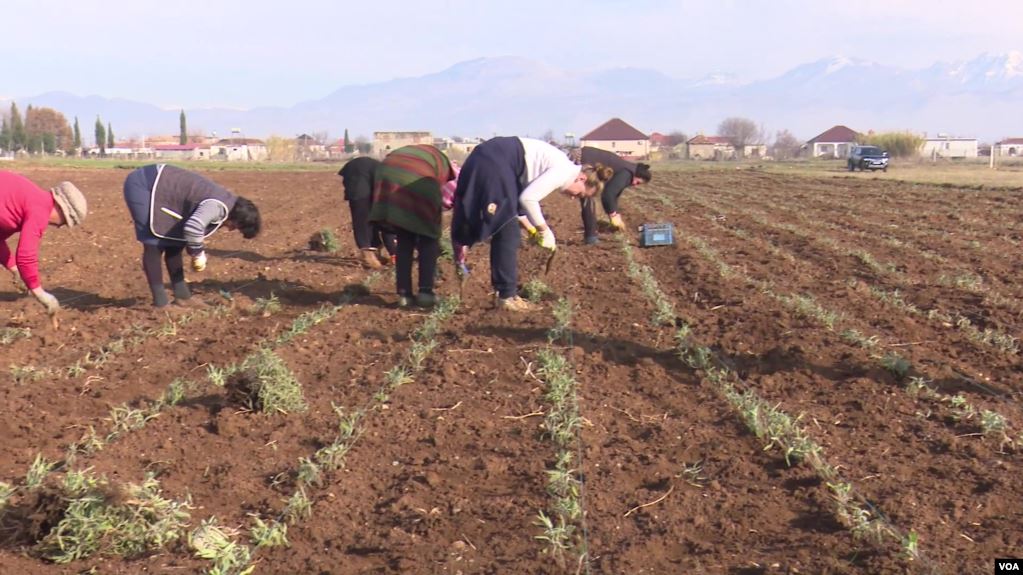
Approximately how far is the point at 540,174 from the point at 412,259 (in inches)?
55.2

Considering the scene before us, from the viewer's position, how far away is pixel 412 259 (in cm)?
721

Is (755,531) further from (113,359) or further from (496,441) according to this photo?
(113,359)

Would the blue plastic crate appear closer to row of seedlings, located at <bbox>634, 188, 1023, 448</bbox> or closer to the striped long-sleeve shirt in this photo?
row of seedlings, located at <bbox>634, 188, 1023, 448</bbox>

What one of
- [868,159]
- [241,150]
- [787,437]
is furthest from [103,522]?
[241,150]

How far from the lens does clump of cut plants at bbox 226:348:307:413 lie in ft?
14.6

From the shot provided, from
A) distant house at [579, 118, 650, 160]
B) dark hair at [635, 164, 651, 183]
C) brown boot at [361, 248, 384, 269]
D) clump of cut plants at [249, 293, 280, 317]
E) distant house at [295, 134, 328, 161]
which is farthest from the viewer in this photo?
distant house at [295, 134, 328, 161]

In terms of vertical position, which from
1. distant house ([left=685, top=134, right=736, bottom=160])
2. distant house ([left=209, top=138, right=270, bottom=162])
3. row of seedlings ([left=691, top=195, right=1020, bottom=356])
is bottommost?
row of seedlings ([left=691, top=195, right=1020, bottom=356])

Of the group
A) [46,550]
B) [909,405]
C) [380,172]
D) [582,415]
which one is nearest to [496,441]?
[582,415]

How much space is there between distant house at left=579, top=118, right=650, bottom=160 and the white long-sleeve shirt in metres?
89.3

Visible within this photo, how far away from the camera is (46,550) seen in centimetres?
307

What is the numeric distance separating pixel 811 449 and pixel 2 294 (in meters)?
7.35

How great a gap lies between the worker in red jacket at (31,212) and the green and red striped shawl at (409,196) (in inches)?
86.3

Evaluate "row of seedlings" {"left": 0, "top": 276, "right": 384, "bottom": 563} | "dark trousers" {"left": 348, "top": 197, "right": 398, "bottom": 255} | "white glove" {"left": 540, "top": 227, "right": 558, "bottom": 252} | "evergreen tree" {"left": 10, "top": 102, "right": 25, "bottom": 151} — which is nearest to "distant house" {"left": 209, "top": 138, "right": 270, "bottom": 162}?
"evergreen tree" {"left": 10, "top": 102, "right": 25, "bottom": 151}

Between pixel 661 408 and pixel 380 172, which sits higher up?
pixel 380 172
